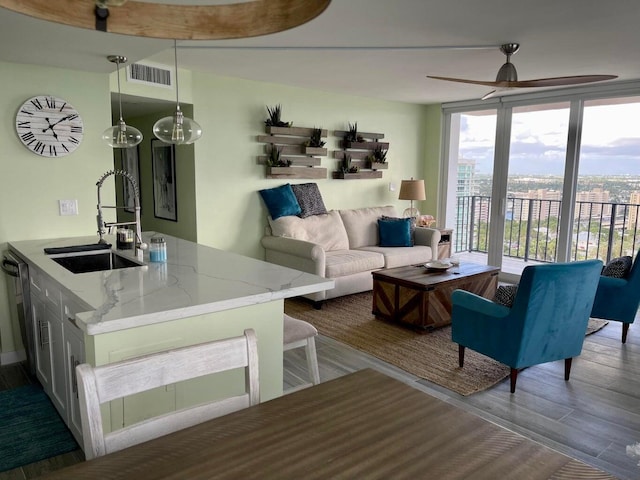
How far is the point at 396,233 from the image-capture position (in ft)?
19.9

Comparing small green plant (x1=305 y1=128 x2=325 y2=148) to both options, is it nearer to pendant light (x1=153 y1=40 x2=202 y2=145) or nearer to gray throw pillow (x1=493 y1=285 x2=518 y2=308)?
pendant light (x1=153 y1=40 x2=202 y2=145)

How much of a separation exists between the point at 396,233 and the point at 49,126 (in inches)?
157

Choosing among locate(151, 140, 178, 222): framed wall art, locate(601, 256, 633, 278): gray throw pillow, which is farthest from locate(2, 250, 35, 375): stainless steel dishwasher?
locate(601, 256, 633, 278): gray throw pillow

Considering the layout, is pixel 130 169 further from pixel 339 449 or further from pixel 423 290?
pixel 339 449

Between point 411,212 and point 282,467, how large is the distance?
6.22m

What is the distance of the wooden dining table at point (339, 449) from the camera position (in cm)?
102

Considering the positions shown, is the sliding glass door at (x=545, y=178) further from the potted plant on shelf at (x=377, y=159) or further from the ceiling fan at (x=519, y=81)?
the ceiling fan at (x=519, y=81)

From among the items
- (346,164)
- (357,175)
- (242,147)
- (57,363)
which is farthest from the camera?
(357,175)

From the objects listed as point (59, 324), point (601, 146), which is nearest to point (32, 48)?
point (59, 324)

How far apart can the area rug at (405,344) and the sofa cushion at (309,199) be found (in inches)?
44.6

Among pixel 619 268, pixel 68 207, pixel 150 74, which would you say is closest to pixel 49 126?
pixel 68 207

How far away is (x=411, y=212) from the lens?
7020mm

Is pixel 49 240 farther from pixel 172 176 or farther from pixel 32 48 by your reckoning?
pixel 172 176

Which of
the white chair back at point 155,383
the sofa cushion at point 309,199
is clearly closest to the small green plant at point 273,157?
the sofa cushion at point 309,199
